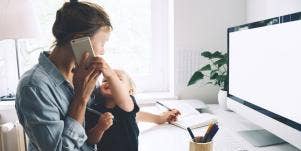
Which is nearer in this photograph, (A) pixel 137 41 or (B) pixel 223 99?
(B) pixel 223 99

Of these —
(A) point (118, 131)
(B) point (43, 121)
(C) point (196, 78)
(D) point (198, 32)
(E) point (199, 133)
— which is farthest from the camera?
(D) point (198, 32)

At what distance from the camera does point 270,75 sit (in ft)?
2.88

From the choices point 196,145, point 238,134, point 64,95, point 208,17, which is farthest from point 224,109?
point 64,95

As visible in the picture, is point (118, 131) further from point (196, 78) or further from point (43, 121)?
point (196, 78)

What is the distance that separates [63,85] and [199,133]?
1.80 feet

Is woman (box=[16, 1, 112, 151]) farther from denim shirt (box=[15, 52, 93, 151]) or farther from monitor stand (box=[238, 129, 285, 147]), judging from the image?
monitor stand (box=[238, 129, 285, 147])

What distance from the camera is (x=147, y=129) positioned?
3.80ft

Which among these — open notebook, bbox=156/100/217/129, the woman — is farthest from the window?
the woman

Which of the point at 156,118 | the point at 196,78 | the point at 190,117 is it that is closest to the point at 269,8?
the point at 196,78

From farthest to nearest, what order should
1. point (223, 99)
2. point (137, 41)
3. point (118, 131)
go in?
point (137, 41)
point (223, 99)
point (118, 131)

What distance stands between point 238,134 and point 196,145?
0.37 metres

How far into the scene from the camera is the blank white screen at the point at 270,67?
2.48 feet

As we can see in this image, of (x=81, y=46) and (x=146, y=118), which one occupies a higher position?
(x=81, y=46)

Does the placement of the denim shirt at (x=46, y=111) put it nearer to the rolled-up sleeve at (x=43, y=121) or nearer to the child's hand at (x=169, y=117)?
the rolled-up sleeve at (x=43, y=121)
